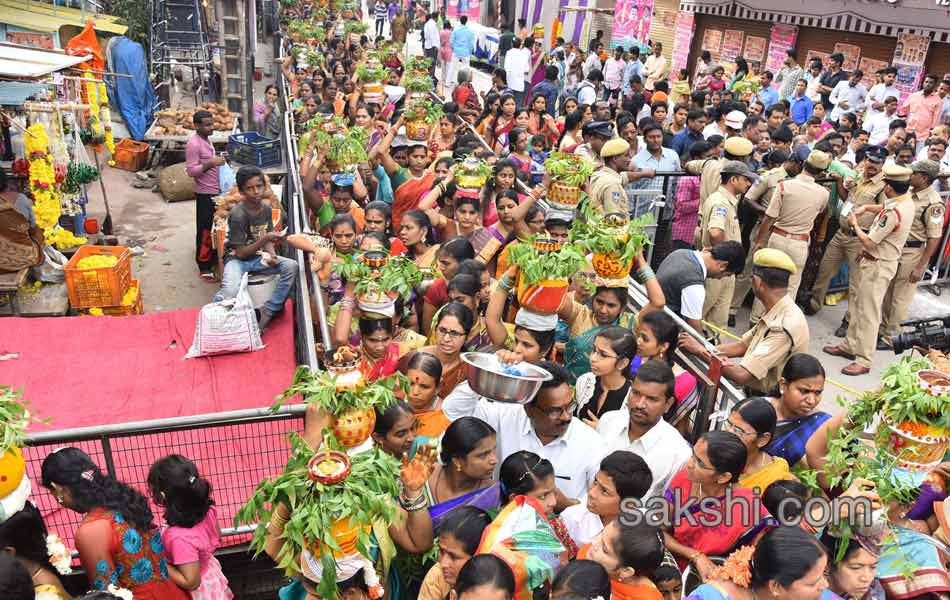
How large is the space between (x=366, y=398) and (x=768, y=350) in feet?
9.91

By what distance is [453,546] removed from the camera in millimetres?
3111

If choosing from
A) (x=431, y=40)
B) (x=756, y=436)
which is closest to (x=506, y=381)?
(x=756, y=436)

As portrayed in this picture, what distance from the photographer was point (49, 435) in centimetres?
375

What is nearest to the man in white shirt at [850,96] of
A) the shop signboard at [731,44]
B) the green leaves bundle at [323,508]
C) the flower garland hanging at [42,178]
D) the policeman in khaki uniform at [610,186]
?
the shop signboard at [731,44]

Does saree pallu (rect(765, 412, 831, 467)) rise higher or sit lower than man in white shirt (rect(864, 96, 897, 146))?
lower

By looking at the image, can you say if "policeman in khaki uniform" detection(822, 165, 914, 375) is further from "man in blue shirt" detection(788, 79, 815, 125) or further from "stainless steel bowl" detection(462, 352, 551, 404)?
"man in blue shirt" detection(788, 79, 815, 125)

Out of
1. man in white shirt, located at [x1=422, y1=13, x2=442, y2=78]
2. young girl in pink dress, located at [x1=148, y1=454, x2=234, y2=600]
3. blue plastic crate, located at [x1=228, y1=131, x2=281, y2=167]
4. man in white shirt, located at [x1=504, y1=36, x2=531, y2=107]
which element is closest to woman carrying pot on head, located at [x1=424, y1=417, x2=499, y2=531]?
young girl in pink dress, located at [x1=148, y1=454, x2=234, y2=600]

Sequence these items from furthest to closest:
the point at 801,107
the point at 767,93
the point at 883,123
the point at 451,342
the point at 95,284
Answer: the point at 767,93 → the point at 801,107 → the point at 883,123 → the point at 95,284 → the point at 451,342

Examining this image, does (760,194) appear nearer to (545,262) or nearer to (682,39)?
(545,262)

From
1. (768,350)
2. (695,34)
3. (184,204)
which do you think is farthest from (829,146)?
(695,34)

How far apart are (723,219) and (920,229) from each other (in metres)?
2.54

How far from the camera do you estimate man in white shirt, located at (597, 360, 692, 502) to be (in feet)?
13.5

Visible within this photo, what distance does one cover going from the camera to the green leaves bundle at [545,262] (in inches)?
180

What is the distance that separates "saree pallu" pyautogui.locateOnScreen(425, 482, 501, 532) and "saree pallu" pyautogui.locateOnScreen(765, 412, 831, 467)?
67.6 inches
